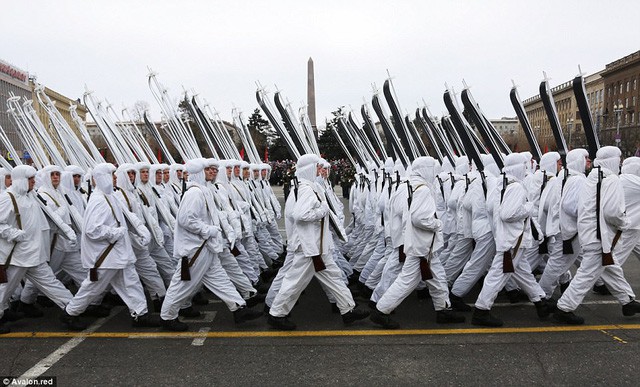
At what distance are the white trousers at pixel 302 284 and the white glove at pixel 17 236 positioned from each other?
103 inches

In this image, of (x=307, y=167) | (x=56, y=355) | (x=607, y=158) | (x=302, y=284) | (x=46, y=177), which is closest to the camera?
(x=56, y=355)

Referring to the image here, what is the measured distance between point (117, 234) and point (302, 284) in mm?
1929

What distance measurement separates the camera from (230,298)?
5559mm

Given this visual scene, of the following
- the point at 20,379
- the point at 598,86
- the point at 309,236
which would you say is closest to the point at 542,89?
the point at 309,236

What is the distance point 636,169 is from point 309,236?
400 centimetres

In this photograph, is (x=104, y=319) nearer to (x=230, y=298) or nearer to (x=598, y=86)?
(x=230, y=298)

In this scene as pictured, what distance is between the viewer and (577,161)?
21.7 ft

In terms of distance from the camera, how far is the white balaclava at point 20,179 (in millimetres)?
5586

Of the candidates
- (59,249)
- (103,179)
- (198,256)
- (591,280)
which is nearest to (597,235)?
(591,280)

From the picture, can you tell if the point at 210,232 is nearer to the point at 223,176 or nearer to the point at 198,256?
the point at 198,256

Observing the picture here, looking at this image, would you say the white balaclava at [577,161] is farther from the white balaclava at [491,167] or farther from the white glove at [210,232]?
the white glove at [210,232]

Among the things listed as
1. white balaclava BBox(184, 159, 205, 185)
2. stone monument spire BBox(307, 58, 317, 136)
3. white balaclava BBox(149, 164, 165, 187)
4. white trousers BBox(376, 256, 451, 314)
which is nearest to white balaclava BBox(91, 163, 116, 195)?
white balaclava BBox(184, 159, 205, 185)

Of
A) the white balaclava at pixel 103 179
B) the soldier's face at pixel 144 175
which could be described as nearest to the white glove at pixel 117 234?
the white balaclava at pixel 103 179

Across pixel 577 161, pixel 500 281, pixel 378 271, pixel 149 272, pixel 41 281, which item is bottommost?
pixel 378 271
